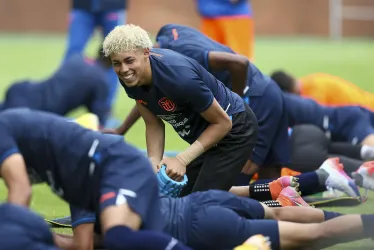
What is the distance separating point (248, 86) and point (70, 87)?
3.26 metres

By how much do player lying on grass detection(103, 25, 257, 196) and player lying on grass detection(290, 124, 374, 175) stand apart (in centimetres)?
147

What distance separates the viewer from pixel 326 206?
6.70 meters

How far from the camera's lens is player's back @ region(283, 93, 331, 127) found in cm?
842

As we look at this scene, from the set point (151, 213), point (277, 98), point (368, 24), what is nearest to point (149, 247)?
point (151, 213)

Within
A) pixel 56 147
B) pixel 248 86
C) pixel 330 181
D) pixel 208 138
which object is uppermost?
pixel 56 147

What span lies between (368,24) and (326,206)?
48.7 feet

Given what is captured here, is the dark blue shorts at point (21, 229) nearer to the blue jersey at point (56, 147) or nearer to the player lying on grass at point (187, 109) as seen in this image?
the blue jersey at point (56, 147)

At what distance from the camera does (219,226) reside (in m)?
4.86

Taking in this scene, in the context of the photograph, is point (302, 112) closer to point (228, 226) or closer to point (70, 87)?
point (70, 87)

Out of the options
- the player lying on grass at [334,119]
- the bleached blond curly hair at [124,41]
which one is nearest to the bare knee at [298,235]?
the bleached blond curly hair at [124,41]

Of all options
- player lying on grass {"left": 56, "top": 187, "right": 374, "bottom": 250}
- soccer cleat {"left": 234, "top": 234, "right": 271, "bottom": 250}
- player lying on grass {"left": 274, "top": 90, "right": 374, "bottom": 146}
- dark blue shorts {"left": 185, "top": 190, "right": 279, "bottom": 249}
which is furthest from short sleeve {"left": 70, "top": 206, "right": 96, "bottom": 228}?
player lying on grass {"left": 274, "top": 90, "right": 374, "bottom": 146}

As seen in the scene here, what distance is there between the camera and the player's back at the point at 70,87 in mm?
9820

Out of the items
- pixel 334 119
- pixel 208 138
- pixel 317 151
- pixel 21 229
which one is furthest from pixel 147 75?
pixel 334 119

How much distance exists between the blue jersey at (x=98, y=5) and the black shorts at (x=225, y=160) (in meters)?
5.14
